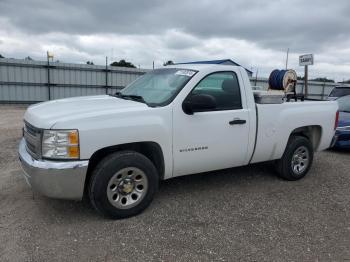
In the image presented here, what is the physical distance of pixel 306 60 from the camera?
11328mm

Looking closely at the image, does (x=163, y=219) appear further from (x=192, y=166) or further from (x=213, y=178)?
(x=213, y=178)

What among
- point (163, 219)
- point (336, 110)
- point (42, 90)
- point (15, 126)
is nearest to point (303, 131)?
point (336, 110)

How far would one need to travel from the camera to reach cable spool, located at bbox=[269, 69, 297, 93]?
1079 centimetres

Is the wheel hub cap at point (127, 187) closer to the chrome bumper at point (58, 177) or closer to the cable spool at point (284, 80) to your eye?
the chrome bumper at point (58, 177)

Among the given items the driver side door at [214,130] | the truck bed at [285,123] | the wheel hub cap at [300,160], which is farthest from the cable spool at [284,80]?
the driver side door at [214,130]

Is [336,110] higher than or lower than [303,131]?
higher

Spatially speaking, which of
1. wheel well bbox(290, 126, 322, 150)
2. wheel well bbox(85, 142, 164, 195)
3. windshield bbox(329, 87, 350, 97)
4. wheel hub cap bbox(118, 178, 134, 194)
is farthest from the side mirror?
windshield bbox(329, 87, 350, 97)

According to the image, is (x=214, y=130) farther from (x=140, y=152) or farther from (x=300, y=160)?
(x=300, y=160)

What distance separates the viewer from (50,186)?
3.30m

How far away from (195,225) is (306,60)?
31.2ft

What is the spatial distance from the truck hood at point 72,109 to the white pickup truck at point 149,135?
11 millimetres

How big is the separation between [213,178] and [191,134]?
5.03ft

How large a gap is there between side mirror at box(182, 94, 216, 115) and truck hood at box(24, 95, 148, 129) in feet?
1.63

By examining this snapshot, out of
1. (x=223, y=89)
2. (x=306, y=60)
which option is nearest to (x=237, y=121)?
(x=223, y=89)
